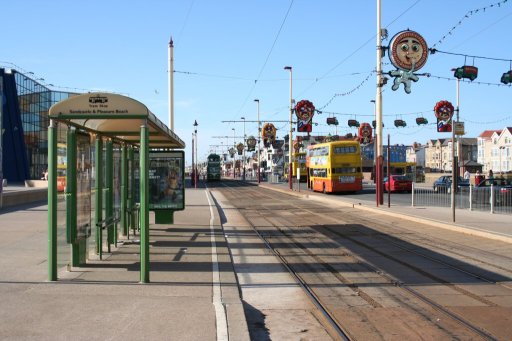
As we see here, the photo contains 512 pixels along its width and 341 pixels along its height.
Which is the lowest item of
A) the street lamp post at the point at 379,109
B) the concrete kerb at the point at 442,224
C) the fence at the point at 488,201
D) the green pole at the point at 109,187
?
the concrete kerb at the point at 442,224

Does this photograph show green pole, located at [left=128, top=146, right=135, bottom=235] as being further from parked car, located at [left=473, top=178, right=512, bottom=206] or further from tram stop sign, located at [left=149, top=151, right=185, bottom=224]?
parked car, located at [left=473, top=178, right=512, bottom=206]

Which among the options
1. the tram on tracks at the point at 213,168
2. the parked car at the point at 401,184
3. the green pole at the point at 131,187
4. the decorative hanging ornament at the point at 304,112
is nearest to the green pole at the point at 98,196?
the green pole at the point at 131,187

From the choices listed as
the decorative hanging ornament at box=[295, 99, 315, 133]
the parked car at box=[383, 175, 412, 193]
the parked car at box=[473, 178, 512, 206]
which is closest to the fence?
the parked car at box=[473, 178, 512, 206]

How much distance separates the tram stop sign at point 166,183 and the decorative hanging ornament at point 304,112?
28252 millimetres

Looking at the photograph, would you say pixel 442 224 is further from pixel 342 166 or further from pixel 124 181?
pixel 342 166

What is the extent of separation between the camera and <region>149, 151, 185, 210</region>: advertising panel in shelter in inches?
598

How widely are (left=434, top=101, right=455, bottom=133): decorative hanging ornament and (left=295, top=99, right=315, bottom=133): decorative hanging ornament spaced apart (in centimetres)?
1105

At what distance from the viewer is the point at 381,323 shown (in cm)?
674

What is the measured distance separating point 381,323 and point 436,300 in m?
1.58

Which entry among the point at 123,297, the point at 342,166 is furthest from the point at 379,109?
the point at 123,297

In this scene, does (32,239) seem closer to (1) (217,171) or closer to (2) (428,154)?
(1) (217,171)

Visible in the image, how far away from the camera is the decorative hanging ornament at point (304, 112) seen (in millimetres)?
42594

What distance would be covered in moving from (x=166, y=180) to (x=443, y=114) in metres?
24.1

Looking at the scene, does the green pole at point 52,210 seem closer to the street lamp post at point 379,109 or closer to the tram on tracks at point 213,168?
the street lamp post at point 379,109
